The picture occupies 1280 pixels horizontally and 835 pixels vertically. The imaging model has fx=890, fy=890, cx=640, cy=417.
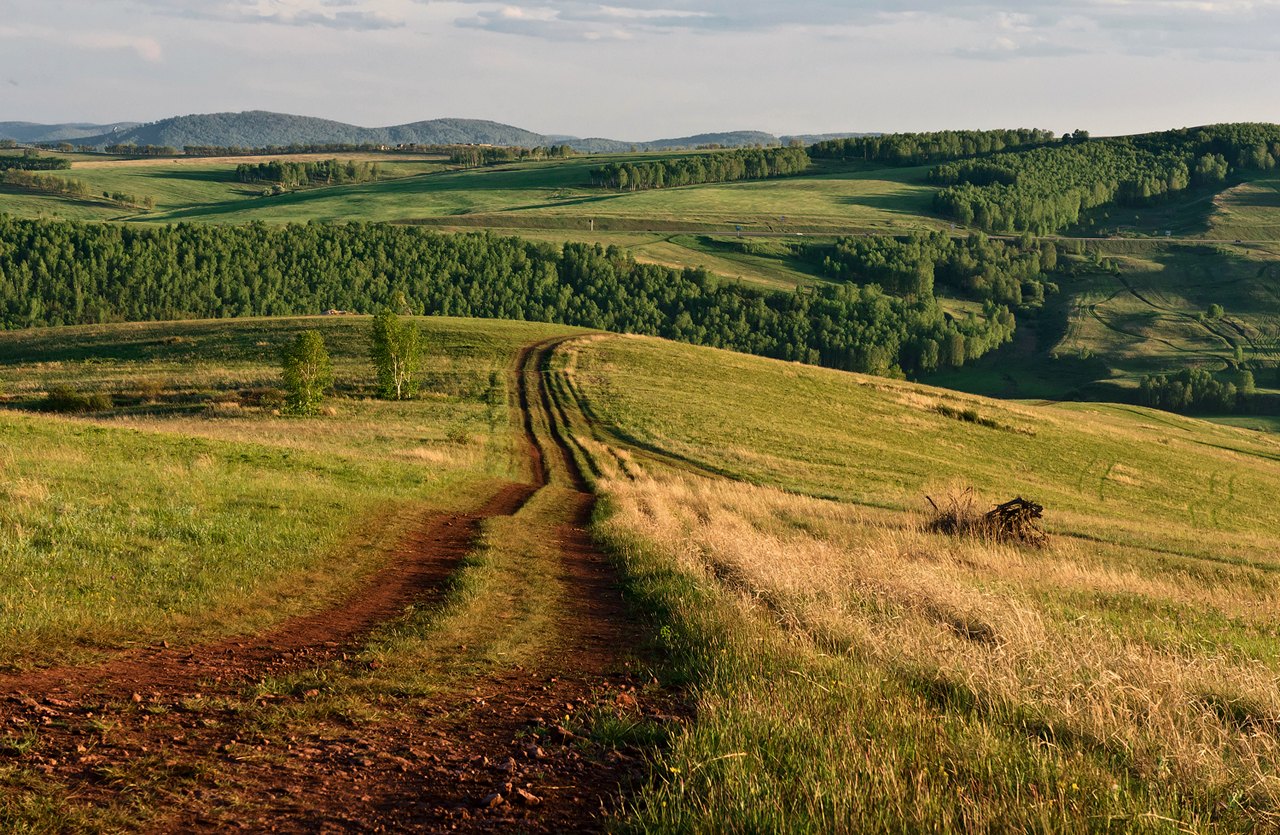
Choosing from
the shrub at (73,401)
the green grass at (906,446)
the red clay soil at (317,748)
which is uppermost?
the red clay soil at (317,748)

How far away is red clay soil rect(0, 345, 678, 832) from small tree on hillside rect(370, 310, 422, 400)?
49.0 m

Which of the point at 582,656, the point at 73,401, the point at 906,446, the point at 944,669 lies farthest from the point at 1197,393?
the point at 582,656

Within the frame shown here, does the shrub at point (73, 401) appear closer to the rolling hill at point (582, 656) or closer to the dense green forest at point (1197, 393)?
the rolling hill at point (582, 656)

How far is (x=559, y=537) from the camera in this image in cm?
2169

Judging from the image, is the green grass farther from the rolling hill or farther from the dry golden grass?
the dry golden grass

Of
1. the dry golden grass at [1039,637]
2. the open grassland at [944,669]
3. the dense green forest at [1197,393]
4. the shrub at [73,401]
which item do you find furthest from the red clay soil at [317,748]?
the dense green forest at [1197,393]

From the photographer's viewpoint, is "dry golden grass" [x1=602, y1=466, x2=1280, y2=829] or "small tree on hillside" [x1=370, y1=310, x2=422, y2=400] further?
"small tree on hillside" [x1=370, y1=310, x2=422, y2=400]

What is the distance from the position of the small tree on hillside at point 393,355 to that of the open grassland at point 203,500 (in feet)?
7.51

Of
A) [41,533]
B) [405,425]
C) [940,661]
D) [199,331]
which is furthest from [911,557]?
[199,331]

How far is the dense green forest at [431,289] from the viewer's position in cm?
16900

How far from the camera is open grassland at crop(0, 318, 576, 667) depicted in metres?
11.8

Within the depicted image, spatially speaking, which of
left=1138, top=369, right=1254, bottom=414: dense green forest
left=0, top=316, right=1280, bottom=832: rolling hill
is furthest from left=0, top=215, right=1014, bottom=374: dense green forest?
left=0, top=316, right=1280, bottom=832: rolling hill

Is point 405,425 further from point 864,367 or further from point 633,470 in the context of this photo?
point 864,367

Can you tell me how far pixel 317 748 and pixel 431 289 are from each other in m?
177
